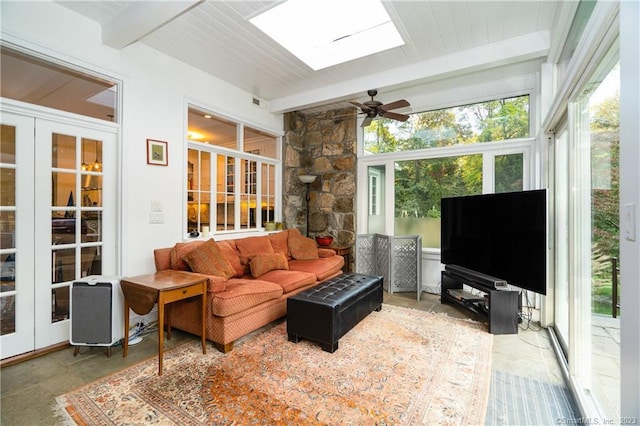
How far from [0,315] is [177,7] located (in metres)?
2.85

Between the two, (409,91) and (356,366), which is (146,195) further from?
(409,91)

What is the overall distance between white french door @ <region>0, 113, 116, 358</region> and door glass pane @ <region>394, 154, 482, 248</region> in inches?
150

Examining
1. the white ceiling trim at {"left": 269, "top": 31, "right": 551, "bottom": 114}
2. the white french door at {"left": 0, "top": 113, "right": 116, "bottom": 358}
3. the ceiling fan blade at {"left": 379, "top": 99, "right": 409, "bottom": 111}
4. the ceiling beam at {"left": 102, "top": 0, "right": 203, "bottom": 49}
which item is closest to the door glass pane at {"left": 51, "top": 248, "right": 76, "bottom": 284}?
the white french door at {"left": 0, "top": 113, "right": 116, "bottom": 358}

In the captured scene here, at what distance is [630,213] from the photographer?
1.04 metres

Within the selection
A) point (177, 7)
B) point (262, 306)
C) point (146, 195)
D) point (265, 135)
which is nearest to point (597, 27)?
point (177, 7)

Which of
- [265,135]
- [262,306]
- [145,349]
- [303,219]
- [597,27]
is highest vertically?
[265,135]

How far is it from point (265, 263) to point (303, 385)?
1747 mm

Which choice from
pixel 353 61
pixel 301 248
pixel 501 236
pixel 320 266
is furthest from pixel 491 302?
pixel 353 61

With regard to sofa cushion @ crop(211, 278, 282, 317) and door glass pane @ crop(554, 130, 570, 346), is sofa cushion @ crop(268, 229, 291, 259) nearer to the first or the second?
sofa cushion @ crop(211, 278, 282, 317)

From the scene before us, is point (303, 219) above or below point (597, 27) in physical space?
below

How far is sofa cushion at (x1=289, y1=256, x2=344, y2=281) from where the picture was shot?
3.92m

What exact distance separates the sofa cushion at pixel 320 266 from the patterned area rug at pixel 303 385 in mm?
1135

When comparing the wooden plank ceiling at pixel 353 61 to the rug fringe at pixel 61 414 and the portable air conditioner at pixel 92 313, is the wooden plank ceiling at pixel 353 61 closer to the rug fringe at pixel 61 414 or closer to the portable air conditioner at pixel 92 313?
the portable air conditioner at pixel 92 313

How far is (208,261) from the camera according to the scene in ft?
9.74
